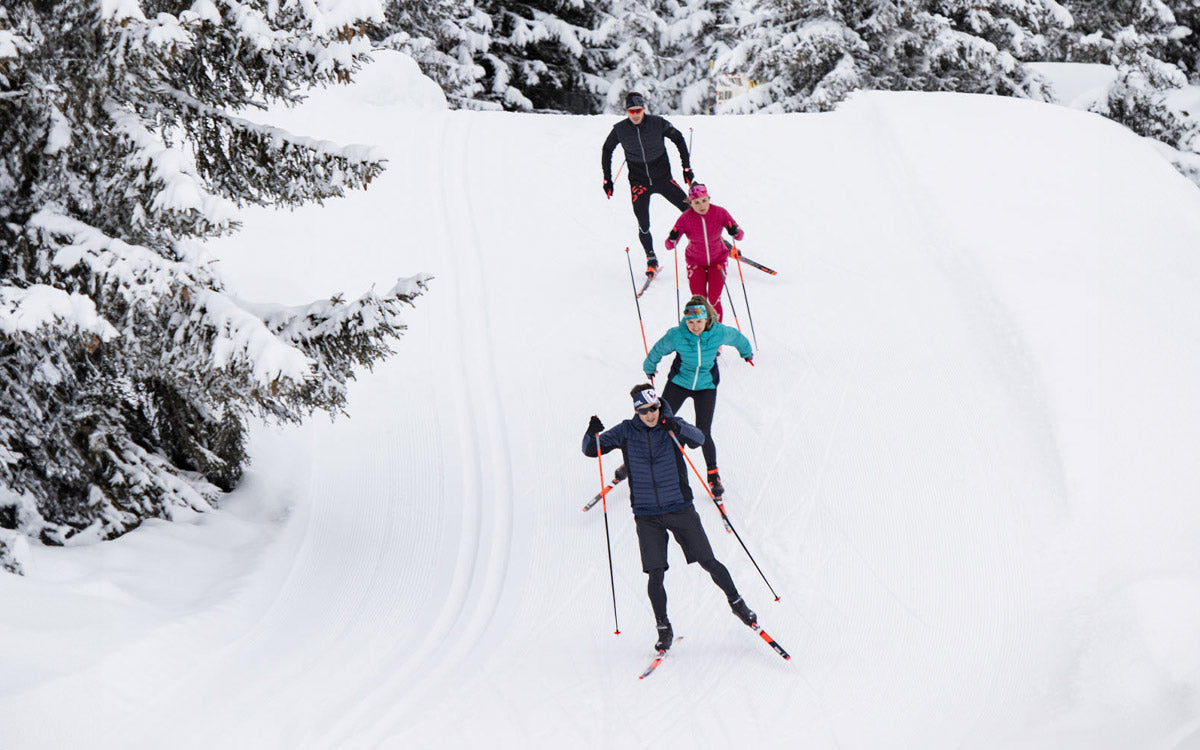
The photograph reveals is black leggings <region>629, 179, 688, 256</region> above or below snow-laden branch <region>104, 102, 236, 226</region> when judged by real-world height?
below

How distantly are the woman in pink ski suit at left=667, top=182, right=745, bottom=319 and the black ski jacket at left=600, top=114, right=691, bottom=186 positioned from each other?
1.36 meters

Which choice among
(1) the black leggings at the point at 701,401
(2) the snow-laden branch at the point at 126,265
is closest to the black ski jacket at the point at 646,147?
(1) the black leggings at the point at 701,401

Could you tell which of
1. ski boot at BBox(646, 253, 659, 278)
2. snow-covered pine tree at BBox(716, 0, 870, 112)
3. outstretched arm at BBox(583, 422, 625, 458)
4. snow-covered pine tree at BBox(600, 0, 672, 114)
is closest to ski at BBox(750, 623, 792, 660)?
outstretched arm at BBox(583, 422, 625, 458)

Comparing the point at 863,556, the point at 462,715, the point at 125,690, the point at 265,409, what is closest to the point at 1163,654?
the point at 863,556

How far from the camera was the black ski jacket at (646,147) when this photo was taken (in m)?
11.1

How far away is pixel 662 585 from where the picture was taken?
6809 mm

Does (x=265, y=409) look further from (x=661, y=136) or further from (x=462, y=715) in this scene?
(x=661, y=136)

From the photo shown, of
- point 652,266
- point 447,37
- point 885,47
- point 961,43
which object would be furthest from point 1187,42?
point 447,37

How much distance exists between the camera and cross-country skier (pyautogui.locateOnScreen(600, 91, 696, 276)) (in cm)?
1105

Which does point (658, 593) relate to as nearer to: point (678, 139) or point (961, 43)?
point (678, 139)

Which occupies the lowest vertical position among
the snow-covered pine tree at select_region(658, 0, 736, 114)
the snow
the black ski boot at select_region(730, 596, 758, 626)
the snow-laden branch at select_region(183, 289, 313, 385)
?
the snow

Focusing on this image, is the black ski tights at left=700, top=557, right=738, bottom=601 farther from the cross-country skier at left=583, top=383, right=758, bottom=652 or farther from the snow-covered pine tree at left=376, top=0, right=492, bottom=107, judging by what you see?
the snow-covered pine tree at left=376, top=0, right=492, bottom=107

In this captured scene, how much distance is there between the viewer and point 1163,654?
6.71 metres

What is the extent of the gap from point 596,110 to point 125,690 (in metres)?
22.5
